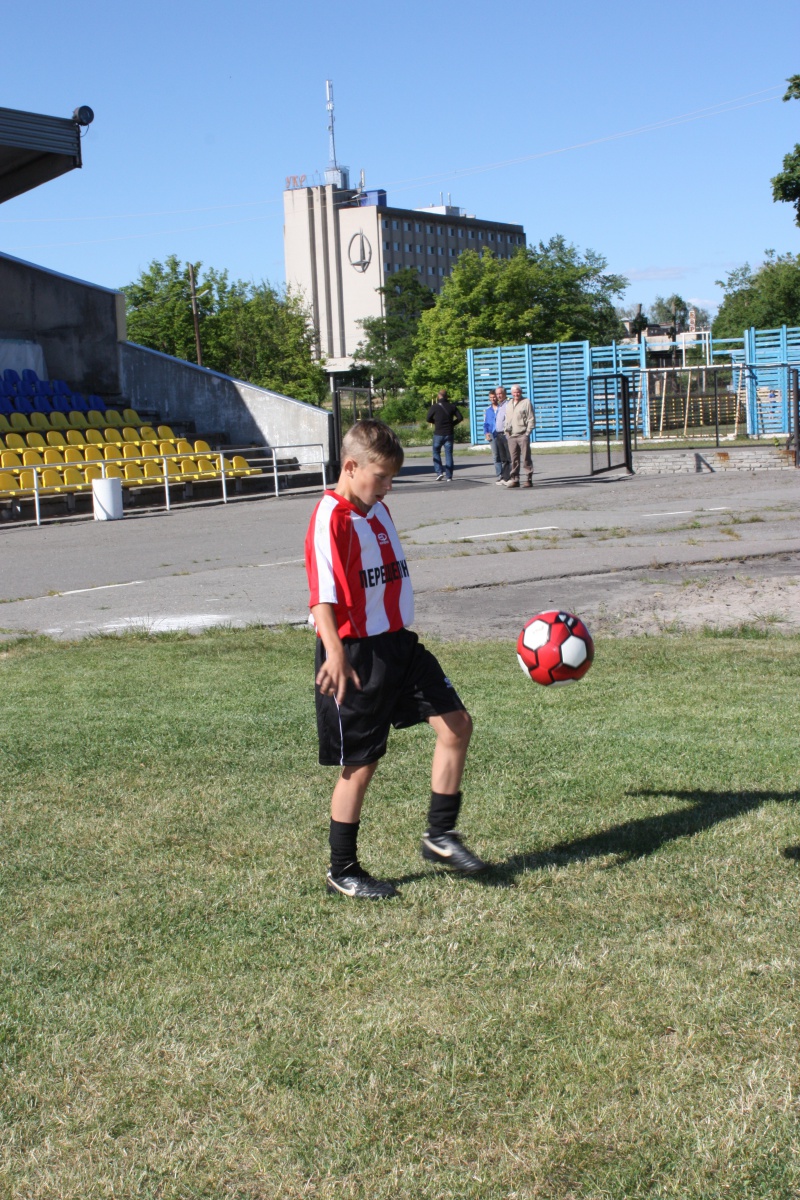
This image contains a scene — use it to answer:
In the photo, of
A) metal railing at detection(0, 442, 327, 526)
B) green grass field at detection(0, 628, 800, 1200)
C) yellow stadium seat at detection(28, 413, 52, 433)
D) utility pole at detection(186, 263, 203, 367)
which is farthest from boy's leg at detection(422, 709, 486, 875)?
utility pole at detection(186, 263, 203, 367)

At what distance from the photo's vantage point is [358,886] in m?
4.20

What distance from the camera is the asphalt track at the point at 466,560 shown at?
10.6m

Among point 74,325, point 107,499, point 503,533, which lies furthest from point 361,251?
point 503,533

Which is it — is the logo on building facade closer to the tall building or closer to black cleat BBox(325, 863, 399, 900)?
the tall building

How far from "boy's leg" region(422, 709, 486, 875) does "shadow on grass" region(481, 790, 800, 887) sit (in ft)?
0.40

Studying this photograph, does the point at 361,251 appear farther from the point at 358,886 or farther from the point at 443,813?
the point at 358,886

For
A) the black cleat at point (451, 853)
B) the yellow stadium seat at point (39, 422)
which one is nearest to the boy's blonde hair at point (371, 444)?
the black cleat at point (451, 853)

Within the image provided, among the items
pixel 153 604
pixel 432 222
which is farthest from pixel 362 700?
pixel 432 222

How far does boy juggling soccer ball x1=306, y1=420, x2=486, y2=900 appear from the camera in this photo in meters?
4.14

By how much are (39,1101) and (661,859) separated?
7.68 ft

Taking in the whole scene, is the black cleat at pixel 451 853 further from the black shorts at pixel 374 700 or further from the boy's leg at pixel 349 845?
the black shorts at pixel 374 700

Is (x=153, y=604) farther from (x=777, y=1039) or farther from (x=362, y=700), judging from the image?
(x=777, y=1039)

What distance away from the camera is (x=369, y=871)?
4.44m

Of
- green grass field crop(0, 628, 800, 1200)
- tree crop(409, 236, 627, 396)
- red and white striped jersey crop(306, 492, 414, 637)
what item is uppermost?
tree crop(409, 236, 627, 396)
